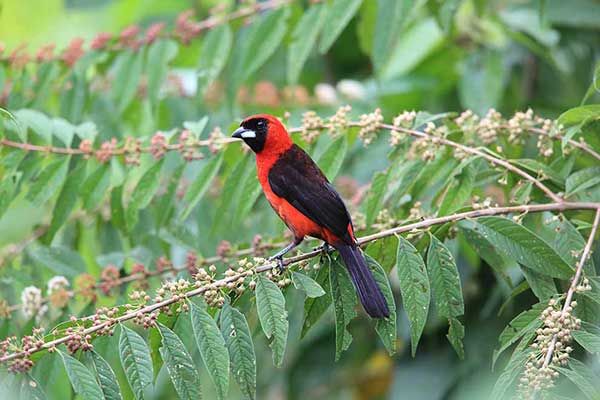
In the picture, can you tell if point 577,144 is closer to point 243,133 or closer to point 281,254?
point 281,254

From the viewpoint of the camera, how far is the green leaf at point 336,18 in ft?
13.4

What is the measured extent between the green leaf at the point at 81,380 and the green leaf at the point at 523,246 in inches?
49.9

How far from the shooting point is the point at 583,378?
95.2 inches

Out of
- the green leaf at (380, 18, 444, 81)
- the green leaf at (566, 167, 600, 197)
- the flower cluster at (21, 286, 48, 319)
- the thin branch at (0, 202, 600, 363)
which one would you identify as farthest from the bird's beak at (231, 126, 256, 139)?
the green leaf at (380, 18, 444, 81)

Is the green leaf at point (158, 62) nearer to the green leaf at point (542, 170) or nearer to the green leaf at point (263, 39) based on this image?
the green leaf at point (263, 39)

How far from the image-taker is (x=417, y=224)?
2.92m

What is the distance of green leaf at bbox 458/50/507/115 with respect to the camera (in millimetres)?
5172

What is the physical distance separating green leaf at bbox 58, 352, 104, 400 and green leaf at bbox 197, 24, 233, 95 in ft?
6.79

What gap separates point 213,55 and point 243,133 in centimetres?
90

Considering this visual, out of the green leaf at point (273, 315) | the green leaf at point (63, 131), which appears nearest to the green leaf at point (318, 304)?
the green leaf at point (273, 315)

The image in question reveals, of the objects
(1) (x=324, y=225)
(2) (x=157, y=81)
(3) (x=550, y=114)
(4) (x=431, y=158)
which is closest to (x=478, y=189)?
(4) (x=431, y=158)

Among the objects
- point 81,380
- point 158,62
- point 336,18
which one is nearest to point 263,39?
point 336,18

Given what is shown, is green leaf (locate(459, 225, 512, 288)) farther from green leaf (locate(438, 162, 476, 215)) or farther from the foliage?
green leaf (locate(438, 162, 476, 215))

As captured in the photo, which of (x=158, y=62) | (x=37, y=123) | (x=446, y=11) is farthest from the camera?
(x=158, y=62)
